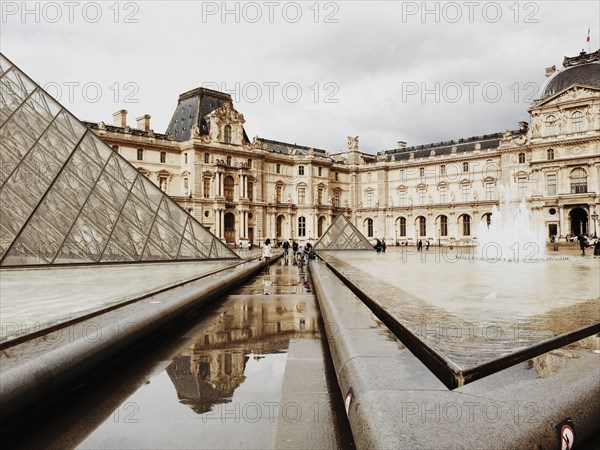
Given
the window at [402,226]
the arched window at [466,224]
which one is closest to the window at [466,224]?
the arched window at [466,224]

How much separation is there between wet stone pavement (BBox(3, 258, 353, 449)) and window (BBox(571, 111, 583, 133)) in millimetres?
43630

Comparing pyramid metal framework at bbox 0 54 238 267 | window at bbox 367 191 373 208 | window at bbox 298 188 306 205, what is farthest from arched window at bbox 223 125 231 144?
pyramid metal framework at bbox 0 54 238 267

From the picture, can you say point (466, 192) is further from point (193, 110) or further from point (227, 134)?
point (193, 110)

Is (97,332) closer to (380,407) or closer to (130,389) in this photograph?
(130,389)

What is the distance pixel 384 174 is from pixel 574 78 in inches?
867

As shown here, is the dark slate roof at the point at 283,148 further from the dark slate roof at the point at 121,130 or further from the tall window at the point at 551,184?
the tall window at the point at 551,184

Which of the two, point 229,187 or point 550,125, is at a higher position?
point 550,125

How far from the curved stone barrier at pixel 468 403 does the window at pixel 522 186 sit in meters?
45.9

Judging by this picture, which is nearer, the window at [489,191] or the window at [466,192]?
the window at [489,191]

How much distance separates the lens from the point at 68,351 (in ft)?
9.77

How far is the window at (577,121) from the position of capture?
39.2m

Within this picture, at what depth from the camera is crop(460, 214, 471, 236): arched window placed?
4872 cm

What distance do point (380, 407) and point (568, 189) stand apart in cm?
4461

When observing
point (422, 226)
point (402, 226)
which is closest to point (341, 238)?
point (422, 226)
